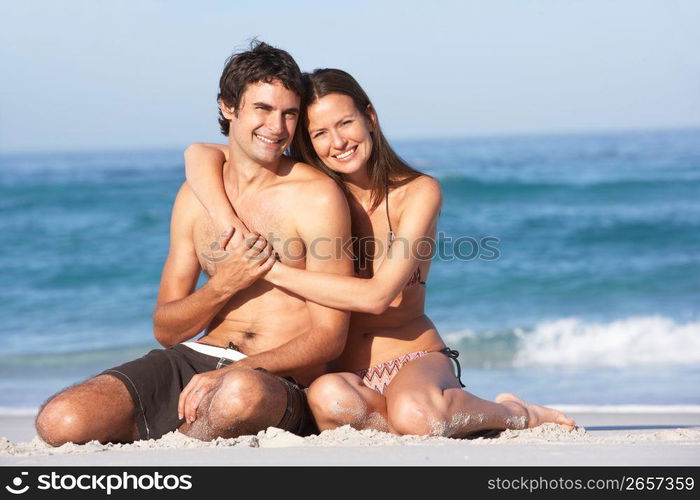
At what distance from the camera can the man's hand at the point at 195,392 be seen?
4109 mm

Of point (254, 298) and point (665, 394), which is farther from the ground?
point (254, 298)

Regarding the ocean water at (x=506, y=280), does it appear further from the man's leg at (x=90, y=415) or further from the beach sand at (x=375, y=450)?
Answer: the man's leg at (x=90, y=415)

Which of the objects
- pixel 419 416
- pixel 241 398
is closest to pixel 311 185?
pixel 241 398

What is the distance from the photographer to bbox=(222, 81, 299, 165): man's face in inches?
174

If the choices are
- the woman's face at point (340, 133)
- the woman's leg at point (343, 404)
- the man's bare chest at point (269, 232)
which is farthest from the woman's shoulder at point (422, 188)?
the woman's leg at point (343, 404)

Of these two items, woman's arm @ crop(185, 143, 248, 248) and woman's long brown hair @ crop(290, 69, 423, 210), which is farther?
woman's long brown hair @ crop(290, 69, 423, 210)

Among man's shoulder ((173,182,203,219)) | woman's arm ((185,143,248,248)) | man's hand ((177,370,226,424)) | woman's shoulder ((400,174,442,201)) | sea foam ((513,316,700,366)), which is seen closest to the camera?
man's hand ((177,370,226,424))

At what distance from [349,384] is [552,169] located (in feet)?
67.8

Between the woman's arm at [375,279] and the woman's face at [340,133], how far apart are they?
0.38 meters

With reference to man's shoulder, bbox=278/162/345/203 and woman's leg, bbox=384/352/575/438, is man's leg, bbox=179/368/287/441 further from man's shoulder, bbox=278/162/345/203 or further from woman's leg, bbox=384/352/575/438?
man's shoulder, bbox=278/162/345/203

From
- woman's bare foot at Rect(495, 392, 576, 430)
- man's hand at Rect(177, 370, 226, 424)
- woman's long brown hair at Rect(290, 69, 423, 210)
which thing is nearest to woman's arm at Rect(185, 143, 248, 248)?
woman's long brown hair at Rect(290, 69, 423, 210)
